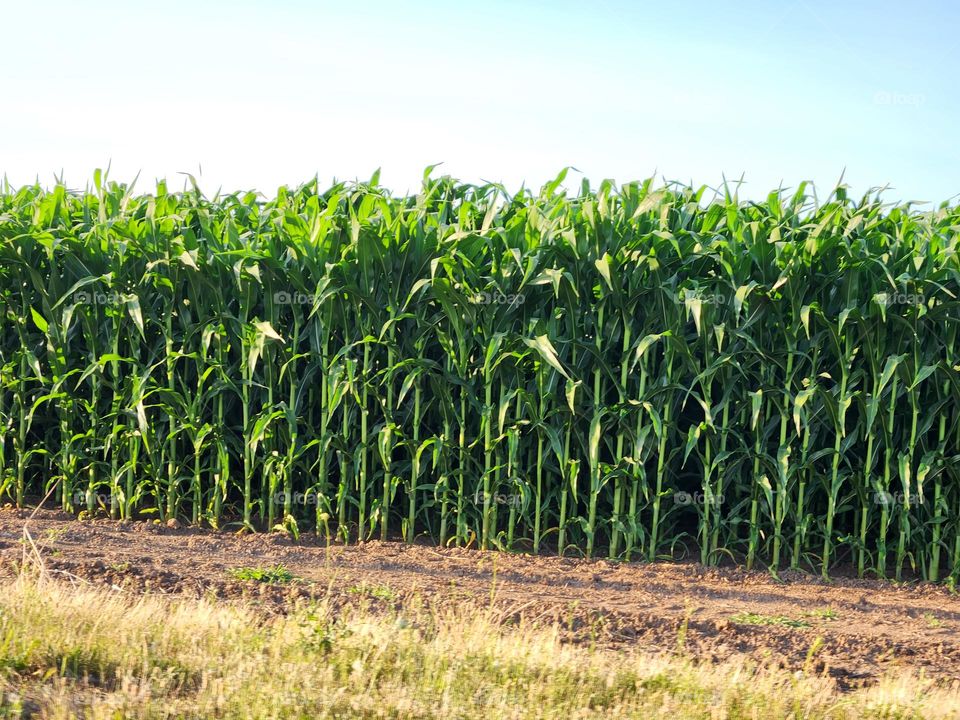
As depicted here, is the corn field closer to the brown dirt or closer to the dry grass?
the brown dirt

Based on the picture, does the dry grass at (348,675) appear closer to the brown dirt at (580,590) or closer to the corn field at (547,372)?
the brown dirt at (580,590)

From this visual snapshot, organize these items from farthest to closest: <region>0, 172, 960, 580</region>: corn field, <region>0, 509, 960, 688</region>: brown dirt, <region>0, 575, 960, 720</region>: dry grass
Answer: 1. <region>0, 172, 960, 580</region>: corn field
2. <region>0, 509, 960, 688</region>: brown dirt
3. <region>0, 575, 960, 720</region>: dry grass

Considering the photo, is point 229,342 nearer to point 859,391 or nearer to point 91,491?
point 91,491

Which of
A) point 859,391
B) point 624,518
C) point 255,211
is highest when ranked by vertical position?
point 255,211

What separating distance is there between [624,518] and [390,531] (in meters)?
1.65

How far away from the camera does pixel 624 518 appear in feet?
19.7

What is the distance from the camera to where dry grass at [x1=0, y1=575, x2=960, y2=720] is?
3.36 m

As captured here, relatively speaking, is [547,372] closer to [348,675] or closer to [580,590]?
[580,590]

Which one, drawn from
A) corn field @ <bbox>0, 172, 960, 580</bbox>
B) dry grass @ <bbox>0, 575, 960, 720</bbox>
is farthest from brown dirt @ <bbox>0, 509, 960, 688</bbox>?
dry grass @ <bbox>0, 575, 960, 720</bbox>

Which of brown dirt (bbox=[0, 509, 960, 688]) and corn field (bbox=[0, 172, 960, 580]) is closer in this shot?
brown dirt (bbox=[0, 509, 960, 688])

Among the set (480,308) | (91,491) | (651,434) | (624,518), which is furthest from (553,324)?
(91,491)

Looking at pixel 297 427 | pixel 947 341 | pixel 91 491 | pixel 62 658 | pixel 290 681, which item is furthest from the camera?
pixel 91 491

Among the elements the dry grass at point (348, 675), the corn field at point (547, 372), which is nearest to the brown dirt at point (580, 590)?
the corn field at point (547, 372)

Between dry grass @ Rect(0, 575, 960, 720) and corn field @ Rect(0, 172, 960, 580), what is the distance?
1.85 metres
